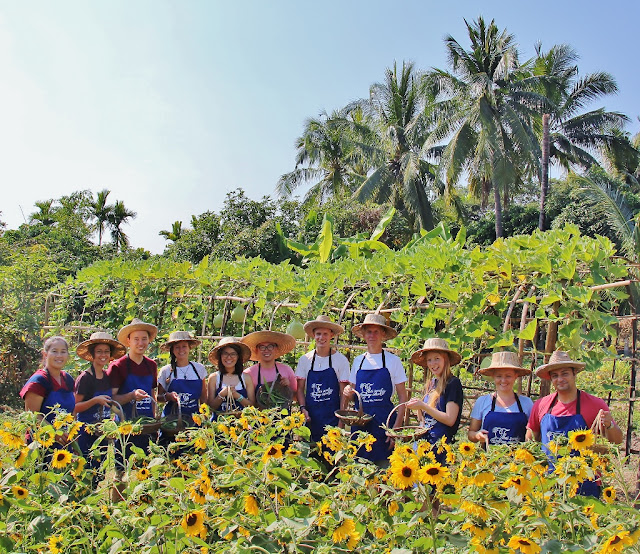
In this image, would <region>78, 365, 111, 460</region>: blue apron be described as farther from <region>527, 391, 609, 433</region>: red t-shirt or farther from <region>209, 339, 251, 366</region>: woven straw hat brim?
<region>527, 391, 609, 433</region>: red t-shirt

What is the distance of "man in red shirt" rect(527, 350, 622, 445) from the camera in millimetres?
2666

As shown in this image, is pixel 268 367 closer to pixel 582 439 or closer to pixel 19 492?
pixel 19 492

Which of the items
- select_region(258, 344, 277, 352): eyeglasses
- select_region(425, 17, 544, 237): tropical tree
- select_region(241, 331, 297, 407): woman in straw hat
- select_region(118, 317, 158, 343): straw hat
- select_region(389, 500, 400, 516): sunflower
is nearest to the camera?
select_region(389, 500, 400, 516): sunflower

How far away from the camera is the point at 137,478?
2.01 m

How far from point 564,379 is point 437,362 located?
63 centimetres

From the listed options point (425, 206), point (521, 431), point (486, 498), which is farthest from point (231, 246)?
point (486, 498)

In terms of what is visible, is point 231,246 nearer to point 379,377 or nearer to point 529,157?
point 529,157

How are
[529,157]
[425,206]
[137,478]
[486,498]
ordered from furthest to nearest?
[425,206], [529,157], [137,478], [486,498]

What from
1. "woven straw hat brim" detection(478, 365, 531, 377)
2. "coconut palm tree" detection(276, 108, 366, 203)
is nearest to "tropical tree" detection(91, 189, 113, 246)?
"coconut palm tree" detection(276, 108, 366, 203)

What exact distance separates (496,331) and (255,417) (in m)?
1.64

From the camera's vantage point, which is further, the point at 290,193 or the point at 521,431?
the point at 290,193

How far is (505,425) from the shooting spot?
9.34 ft

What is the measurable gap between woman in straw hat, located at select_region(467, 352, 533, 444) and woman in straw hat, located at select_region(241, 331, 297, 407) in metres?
1.13

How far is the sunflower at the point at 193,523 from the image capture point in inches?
61.5
